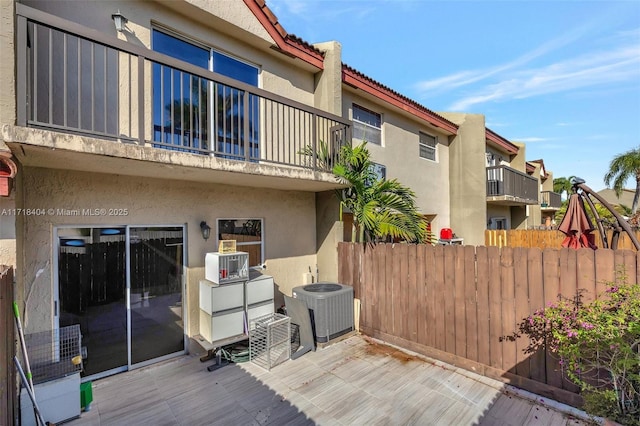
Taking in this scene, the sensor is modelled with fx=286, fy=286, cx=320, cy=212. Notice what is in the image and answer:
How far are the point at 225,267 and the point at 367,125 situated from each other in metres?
6.90

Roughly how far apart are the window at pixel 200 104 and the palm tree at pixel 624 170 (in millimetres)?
29975

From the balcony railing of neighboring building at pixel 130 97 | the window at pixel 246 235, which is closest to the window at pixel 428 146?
the balcony railing of neighboring building at pixel 130 97

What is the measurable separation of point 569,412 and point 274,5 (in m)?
9.59

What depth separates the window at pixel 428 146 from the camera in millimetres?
12361

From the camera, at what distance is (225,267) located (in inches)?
211

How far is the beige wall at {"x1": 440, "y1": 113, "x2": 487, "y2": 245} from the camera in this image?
1318 cm

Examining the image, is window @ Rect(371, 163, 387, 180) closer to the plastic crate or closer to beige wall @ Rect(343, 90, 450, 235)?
beige wall @ Rect(343, 90, 450, 235)

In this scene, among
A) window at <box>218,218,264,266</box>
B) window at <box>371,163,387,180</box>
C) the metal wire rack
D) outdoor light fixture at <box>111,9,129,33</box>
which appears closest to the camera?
the metal wire rack

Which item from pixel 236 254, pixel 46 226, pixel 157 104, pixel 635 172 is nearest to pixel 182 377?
pixel 236 254

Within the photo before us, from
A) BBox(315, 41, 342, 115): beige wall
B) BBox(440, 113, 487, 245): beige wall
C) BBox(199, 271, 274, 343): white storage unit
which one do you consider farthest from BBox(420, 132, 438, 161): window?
BBox(199, 271, 274, 343): white storage unit

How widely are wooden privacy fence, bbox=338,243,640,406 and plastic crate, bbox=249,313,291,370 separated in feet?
6.75

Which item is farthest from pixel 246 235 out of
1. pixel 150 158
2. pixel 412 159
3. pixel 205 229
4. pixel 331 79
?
pixel 412 159

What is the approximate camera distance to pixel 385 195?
7047mm

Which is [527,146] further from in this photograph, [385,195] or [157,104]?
[157,104]
